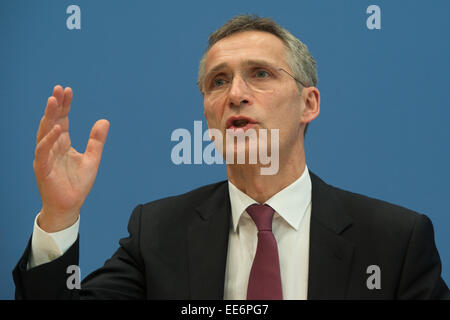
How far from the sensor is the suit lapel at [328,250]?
1.61m

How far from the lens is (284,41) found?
6.28 ft

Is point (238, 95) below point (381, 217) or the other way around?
the other way around

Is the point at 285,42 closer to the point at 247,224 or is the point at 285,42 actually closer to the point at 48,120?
the point at 247,224

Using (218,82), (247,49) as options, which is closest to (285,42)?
(247,49)

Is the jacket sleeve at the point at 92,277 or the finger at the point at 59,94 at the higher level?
the finger at the point at 59,94

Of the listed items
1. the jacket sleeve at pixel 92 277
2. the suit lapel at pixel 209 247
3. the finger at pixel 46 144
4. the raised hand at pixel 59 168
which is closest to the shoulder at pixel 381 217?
the suit lapel at pixel 209 247

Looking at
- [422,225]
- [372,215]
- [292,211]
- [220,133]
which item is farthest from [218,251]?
[422,225]

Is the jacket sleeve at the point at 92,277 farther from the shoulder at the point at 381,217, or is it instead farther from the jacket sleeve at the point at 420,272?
the jacket sleeve at the point at 420,272

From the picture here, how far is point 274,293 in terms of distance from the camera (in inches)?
63.4

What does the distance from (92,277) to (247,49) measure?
0.94m

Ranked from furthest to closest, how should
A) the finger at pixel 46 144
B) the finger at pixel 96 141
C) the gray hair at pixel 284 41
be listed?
1. the gray hair at pixel 284 41
2. the finger at pixel 96 141
3. the finger at pixel 46 144

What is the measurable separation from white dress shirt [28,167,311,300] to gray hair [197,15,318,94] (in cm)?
39

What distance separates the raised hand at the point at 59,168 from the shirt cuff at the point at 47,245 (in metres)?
0.02
